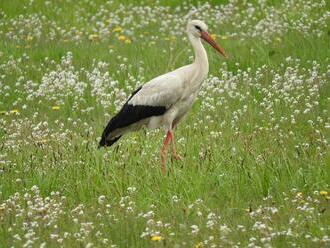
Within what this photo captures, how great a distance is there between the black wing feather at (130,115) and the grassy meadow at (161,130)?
18cm

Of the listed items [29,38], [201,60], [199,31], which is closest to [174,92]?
[201,60]

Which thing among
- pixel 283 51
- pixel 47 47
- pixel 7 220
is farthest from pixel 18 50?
pixel 7 220

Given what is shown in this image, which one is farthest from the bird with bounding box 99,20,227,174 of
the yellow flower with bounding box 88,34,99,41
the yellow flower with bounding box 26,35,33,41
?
the yellow flower with bounding box 26,35,33,41

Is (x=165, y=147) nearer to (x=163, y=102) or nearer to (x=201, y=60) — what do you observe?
(x=163, y=102)

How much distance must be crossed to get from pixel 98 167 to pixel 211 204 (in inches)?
54.7

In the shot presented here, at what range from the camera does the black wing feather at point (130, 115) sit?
391 inches

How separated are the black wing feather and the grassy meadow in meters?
0.18

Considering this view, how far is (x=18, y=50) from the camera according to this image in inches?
575

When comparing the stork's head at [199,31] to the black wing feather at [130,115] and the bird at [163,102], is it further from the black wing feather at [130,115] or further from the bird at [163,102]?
the black wing feather at [130,115]

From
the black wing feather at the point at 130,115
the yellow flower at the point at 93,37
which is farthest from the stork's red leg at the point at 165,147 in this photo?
the yellow flower at the point at 93,37

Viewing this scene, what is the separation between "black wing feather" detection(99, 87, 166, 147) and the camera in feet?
32.6

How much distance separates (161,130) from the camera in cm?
1116

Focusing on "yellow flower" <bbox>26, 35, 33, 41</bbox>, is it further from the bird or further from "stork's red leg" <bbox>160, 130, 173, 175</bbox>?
"stork's red leg" <bbox>160, 130, 173, 175</bbox>

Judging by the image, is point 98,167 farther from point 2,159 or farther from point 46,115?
point 46,115
